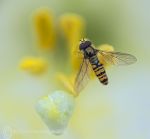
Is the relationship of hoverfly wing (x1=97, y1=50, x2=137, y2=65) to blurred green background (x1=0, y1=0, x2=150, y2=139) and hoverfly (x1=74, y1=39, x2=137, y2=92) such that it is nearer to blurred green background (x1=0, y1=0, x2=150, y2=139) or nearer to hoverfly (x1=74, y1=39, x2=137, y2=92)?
hoverfly (x1=74, y1=39, x2=137, y2=92)

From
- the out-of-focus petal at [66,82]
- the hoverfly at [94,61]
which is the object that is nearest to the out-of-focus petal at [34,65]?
the out-of-focus petal at [66,82]

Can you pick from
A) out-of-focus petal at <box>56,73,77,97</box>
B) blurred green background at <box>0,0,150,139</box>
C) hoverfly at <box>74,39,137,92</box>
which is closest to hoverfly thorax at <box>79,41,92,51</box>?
hoverfly at <box>74,39,137,92</box>

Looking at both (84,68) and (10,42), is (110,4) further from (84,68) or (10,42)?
(84,68)

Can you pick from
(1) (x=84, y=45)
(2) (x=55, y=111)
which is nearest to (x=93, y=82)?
(1) (x=84, y=45)

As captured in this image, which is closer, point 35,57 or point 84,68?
point 84,68

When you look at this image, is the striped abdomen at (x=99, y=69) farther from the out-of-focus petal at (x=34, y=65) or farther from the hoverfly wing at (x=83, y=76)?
the out-of-focus petal at (x=34, y=65)

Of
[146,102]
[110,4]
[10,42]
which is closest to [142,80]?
[146,102]

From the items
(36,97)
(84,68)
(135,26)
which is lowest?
(84,68)
